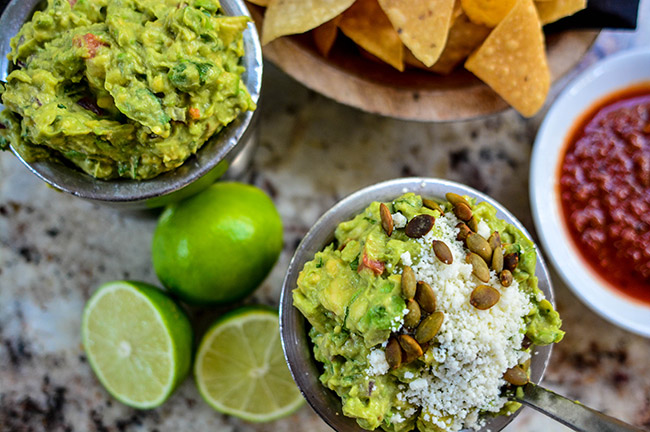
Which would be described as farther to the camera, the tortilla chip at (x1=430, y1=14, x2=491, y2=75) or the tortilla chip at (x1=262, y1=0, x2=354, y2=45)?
the tortilla chip at (x1=430, y1=14, x2=491, y2=75)

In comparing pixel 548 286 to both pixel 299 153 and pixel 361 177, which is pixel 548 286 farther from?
pixel 299 153

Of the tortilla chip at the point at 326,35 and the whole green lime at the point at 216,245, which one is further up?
the tortilla chip at the point at 326,35

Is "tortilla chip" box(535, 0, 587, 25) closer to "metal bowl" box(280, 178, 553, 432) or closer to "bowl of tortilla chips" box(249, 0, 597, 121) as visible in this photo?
"bowl of tortilla chips" box(249, 0, 597, 121)

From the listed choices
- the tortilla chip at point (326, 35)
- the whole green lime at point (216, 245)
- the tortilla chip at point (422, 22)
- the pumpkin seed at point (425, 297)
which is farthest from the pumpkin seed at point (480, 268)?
the tortilla chip at point (326, 35)

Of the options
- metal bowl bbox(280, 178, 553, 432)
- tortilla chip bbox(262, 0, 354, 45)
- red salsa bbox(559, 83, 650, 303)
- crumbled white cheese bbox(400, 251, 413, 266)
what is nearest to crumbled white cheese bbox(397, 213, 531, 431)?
crumbled white cheese bbox(400, 251, 413, 266)

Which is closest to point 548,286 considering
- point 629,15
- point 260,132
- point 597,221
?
point 597,221

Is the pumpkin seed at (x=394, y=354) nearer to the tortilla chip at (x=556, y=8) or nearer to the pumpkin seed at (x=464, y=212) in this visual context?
the pumpkin seed at (x=464, y=212)

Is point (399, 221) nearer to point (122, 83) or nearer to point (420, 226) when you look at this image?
point (420, 226)
